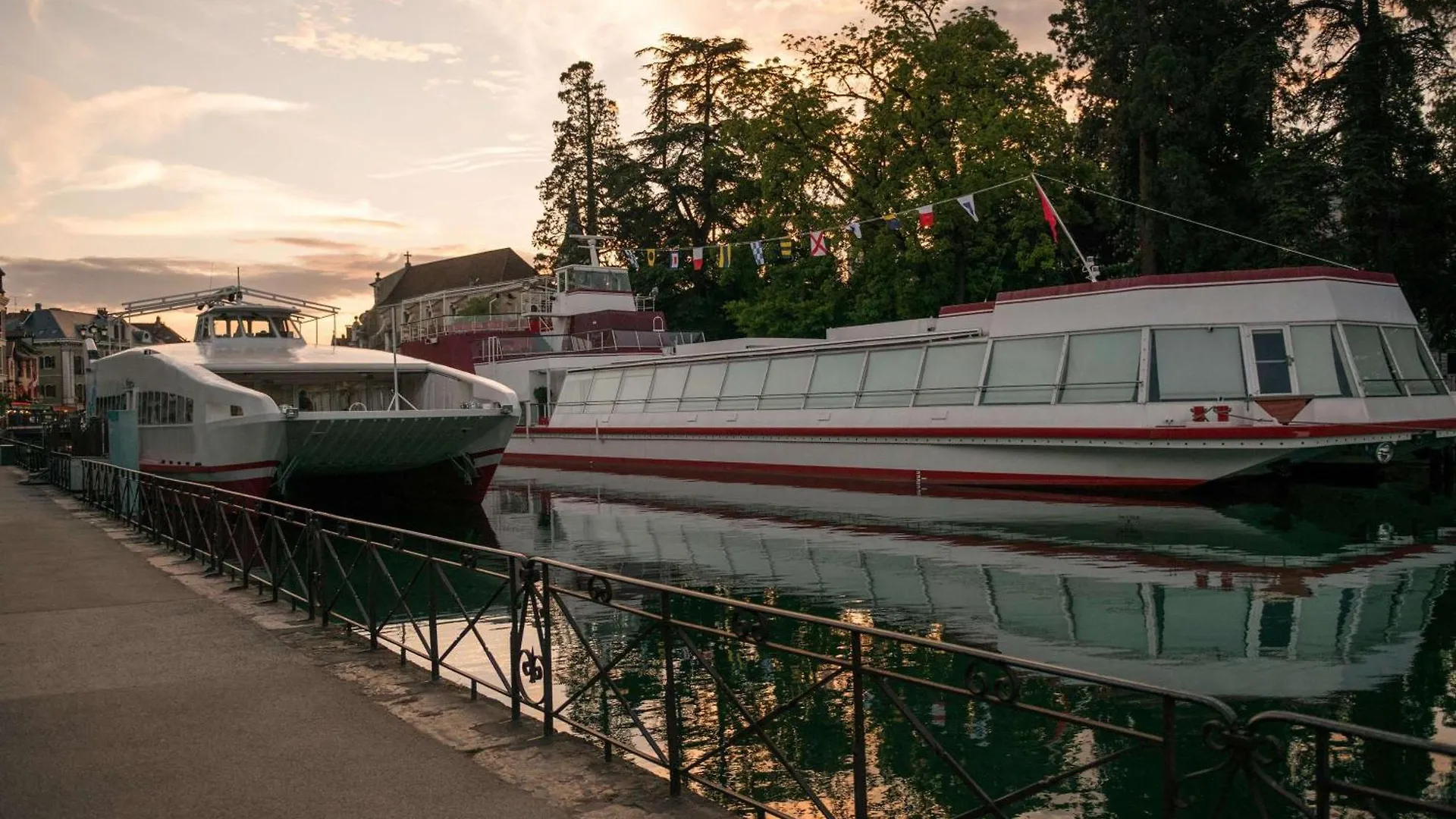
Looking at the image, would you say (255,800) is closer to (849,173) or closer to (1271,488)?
(1271,488)

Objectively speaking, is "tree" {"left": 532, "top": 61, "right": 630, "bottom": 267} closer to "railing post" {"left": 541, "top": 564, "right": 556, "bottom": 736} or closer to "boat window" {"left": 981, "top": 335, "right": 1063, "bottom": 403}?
"boat window" {"left": 981, "top": 335, "right": 1063, "bottom": 403}

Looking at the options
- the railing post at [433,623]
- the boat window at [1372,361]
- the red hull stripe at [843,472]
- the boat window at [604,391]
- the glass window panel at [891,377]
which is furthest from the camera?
the boat window at [604,391]

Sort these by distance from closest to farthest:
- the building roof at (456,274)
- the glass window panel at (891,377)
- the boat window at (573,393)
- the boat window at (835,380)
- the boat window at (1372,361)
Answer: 1. the boat window at (1372,361)
2. the glass window panel at (891,377)
3. the boat window at (835,380)
4. the boat window at (573,393)
5. the building roof at (456,274)

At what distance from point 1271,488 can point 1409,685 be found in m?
15.1

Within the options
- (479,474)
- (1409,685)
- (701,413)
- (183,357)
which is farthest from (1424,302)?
(183,357)

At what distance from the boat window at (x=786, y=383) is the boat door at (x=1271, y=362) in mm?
11461

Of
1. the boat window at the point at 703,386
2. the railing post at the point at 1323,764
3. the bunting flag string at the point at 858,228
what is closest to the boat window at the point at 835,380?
the boat window at the point at 703,386

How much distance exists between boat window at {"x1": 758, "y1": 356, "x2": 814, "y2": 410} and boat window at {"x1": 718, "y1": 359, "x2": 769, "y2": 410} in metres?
0.27

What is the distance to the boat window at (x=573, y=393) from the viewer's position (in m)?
39.3

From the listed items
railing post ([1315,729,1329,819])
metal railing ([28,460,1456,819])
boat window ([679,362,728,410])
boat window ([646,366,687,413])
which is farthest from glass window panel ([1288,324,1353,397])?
railing post ([1315,729,1329,819])

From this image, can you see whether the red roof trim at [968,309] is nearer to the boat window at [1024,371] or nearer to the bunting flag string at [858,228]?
the boat window at [1024,371]

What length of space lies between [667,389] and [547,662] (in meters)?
28.5

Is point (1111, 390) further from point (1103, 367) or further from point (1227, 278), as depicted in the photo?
point (1227, 278)

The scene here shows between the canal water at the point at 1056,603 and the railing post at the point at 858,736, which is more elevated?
the railing post at the point at 858,736
